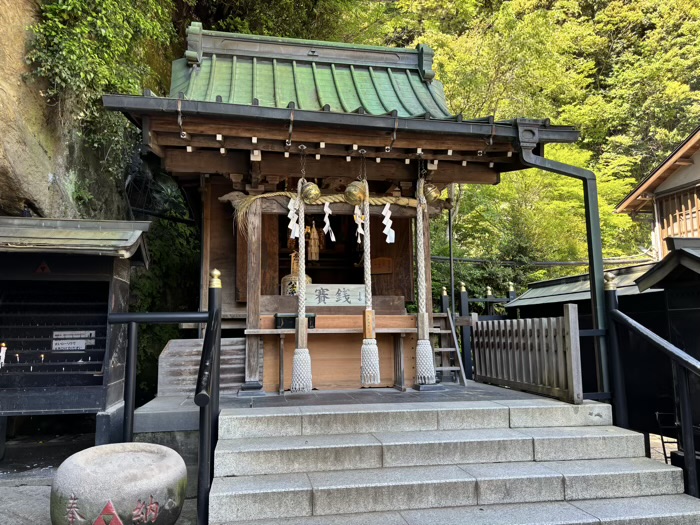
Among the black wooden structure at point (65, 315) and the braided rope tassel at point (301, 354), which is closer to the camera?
the black wooden structure at point (65, 315)

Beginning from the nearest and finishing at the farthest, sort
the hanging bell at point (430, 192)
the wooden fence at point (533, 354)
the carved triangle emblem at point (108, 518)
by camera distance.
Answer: the carved triangle emblem at point (108, 518) → the wooden fence at point (533, 354) → the hanging bell at point (430, 192)

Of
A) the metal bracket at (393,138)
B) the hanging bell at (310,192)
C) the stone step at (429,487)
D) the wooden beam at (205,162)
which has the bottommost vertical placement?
the stone step at (429,487)

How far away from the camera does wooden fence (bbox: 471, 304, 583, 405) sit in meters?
4.64

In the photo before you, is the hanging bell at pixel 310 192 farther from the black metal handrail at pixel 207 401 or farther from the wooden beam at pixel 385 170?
the black metal handrail at pixel 207 401

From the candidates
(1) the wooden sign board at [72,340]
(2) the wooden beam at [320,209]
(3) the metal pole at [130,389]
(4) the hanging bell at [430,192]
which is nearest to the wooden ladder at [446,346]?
(2) the wooden beam at [320,209]

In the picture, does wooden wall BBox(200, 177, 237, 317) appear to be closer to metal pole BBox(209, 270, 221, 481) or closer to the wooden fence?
metal pole BBox(209, 270, 221, 481)

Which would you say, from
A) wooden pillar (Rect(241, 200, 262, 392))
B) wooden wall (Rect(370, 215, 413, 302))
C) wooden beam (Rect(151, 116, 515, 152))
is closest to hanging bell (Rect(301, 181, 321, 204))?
wooden beam (Rect(151, 116, 515, 152))

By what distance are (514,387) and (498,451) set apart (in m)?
1.98

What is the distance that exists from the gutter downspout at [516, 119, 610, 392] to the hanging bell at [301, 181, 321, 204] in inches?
105

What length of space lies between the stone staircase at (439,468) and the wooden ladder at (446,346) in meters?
1.97

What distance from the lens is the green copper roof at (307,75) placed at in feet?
21.2

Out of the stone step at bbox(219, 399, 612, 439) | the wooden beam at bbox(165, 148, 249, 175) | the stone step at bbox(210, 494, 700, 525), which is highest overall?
the wooden beam at bbox(165, 148, 249, 175)

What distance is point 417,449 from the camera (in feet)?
12.7

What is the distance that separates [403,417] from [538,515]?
4.59ft
